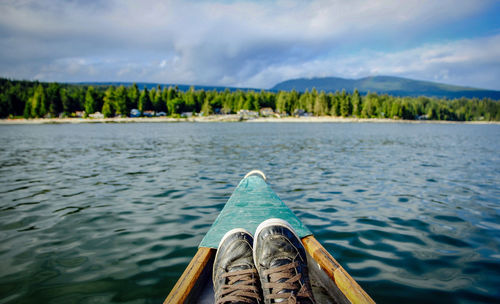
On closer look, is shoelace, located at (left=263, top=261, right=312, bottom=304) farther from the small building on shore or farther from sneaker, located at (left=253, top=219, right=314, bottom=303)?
the small building on shore

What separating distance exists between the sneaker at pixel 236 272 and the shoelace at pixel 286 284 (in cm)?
18

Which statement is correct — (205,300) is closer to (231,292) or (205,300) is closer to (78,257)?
(231,292)

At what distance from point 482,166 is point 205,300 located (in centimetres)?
1949

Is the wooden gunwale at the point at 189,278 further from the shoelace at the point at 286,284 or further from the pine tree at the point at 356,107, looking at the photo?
the pine tree at the point at 356,107

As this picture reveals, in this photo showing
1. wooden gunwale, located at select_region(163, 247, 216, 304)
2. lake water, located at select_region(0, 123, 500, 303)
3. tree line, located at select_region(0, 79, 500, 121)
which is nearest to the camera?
wooden gunwale, located at select_region(163, 247, 216, 304)

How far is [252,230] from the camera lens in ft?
14.1

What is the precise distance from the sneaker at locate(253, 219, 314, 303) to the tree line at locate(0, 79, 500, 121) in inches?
5224

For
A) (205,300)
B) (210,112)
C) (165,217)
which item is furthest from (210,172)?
(210,112)

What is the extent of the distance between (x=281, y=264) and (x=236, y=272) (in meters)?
0.52

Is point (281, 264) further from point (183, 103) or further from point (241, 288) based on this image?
point (183, 103)

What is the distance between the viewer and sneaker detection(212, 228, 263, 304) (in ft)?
9.18

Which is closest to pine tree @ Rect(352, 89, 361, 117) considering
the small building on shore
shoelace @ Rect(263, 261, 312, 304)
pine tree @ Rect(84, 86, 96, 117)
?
the small building on shore

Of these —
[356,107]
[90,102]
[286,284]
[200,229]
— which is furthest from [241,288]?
[356,107]

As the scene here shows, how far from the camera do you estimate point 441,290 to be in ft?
13.5
